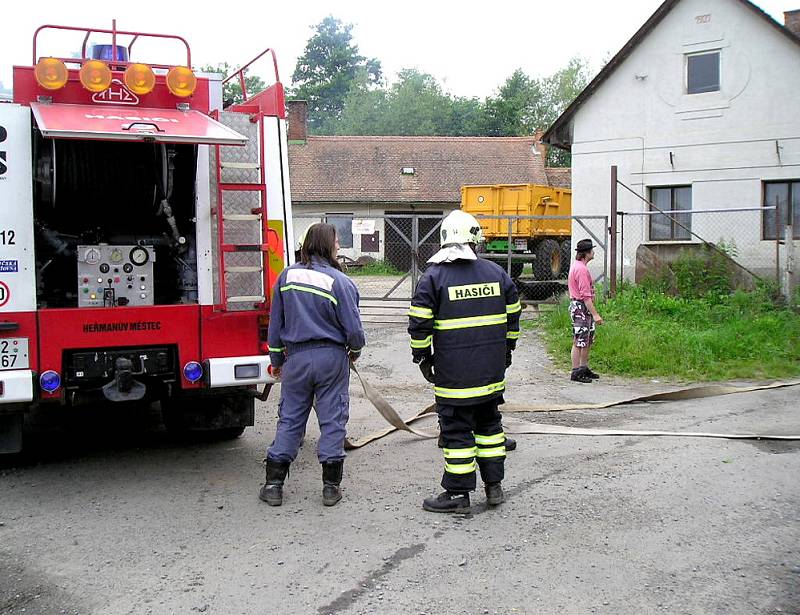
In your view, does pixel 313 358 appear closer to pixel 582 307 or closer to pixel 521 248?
pixel 582 307

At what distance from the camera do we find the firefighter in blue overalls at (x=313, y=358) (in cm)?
534

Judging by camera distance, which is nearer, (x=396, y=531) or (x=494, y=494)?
(x=396, y=531)

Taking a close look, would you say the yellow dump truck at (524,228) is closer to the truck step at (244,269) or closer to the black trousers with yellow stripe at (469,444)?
the truck step at (244,269)

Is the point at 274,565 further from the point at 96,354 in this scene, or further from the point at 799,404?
the point at 799,404

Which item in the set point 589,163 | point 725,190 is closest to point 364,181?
point 589,163

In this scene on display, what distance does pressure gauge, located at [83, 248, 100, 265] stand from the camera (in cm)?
586

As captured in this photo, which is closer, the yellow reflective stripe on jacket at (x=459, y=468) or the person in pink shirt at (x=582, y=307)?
the yellow reflective stripe on jacket at (x=459, y=468)

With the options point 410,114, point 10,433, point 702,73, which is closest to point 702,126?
point 702,73

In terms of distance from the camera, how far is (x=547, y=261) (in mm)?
21156

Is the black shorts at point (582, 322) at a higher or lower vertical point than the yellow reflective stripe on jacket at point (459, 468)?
higher

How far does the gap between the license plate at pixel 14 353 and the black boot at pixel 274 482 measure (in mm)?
1659

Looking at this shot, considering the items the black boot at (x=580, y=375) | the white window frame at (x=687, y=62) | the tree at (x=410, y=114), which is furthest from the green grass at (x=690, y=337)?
the tree at (x=410, y=114)

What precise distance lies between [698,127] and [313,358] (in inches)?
589

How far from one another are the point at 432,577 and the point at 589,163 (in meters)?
16.5
